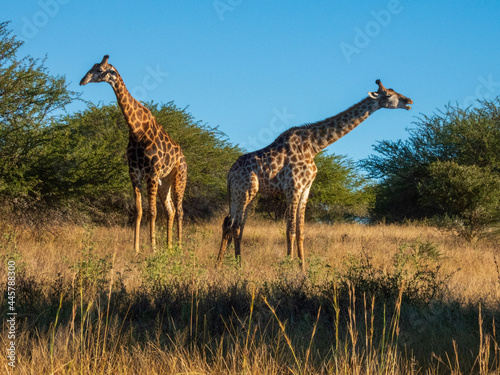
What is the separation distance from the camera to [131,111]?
374 inches

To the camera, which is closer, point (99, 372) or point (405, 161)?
point (99, 372)

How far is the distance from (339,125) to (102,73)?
13.5 ft

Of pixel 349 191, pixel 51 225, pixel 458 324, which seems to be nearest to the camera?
pixel 458 324

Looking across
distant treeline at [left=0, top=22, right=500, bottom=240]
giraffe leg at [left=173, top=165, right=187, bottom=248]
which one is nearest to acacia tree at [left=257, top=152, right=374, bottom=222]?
distant treeline at [left=0, top=22, right=500, bottom=240]

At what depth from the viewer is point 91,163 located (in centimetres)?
1240

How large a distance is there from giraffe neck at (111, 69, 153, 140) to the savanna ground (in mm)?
2519

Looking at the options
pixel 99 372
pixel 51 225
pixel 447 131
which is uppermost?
pixel 447 131

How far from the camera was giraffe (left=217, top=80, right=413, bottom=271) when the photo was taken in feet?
27.7

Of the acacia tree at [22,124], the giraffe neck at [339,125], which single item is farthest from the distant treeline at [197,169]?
the giraffe neck at [339,125]

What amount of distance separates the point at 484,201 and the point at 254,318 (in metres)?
11.3

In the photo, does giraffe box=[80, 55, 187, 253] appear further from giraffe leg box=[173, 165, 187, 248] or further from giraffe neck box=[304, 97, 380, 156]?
giraffe neck box=[304, 97, 380, 156]

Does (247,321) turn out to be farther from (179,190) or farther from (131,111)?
(179,190)

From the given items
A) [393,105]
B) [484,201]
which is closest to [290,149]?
[393,105]

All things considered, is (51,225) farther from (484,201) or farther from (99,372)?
(484,201)
